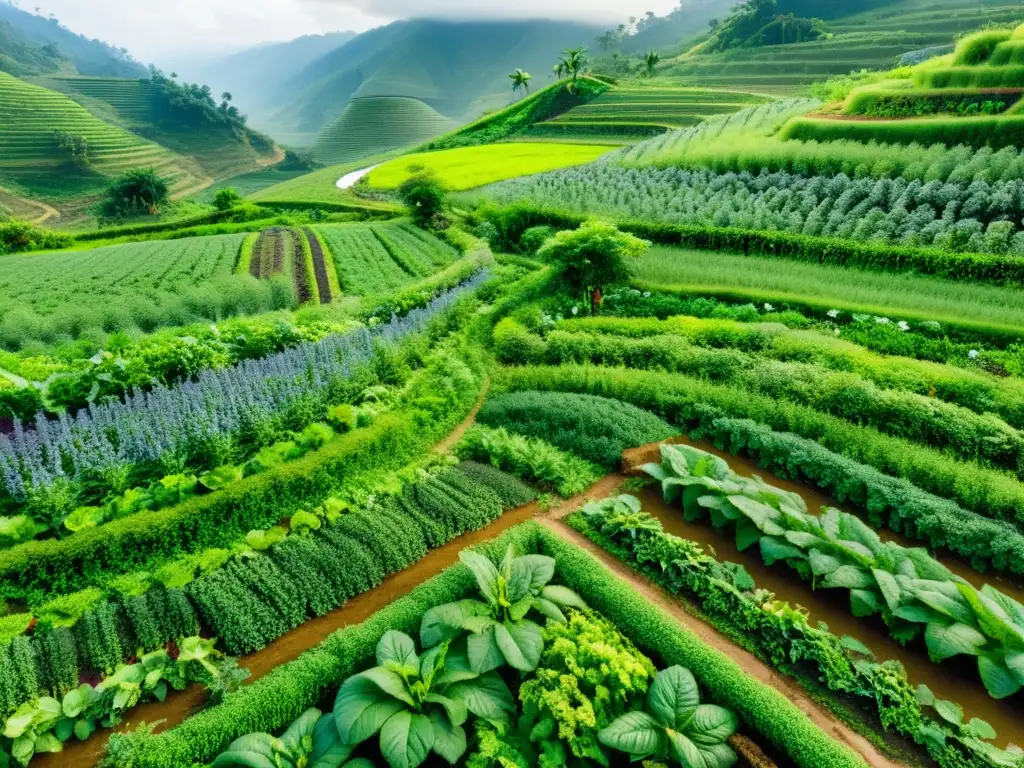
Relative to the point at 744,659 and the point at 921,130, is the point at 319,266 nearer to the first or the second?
the point at 744,659

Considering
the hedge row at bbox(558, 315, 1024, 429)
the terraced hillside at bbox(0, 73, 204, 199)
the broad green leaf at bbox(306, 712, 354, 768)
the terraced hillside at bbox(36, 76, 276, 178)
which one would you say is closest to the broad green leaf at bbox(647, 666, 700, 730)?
the broad green leaf at bbox(306, 712, 354, 768)

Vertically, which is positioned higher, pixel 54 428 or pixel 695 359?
pixel 54 428

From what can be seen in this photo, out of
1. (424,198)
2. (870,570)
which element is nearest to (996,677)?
(870,570)

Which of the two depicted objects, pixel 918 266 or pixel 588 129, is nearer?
pixel 918 266

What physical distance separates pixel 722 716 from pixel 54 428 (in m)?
8.82

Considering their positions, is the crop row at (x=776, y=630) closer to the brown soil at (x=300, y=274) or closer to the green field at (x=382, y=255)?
the green field at (x=382, y=255)

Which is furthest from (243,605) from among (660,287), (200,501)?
(660,287)

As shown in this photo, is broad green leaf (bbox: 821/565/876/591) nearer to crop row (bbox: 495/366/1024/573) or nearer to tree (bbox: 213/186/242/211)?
crop row (bbox: 495/366/1024/573)

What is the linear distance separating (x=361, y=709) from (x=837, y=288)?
14.7m

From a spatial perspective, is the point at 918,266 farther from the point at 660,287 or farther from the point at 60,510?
the point at 60,510

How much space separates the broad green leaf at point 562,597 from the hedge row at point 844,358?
672 cm

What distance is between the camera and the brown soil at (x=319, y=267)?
18844 mm

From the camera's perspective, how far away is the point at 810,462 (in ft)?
25.0

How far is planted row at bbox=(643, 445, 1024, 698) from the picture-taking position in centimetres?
496
